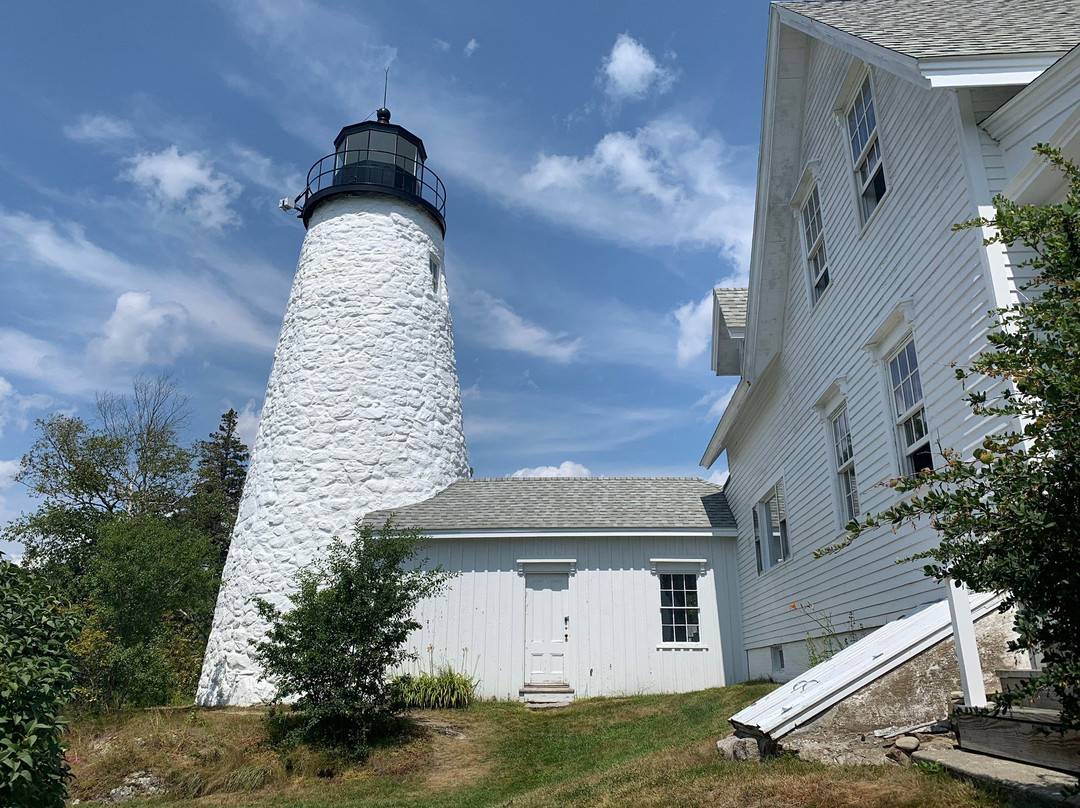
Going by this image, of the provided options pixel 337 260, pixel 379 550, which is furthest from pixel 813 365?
pixel 337 260

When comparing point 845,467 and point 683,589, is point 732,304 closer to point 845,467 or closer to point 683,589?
point 845,467

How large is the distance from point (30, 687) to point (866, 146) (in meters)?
9.54

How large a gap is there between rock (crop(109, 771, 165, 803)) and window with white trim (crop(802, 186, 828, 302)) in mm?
10946

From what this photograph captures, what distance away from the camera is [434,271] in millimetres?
19562

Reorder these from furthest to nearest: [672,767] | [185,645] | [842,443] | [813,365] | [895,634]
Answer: [185,645] < [813,365] < [842,443] < [672,767] < [895,634]

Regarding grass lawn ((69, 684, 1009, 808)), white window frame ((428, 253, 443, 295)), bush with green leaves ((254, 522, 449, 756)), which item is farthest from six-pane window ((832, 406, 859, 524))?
white window frame ((428, 253, 443, 295))

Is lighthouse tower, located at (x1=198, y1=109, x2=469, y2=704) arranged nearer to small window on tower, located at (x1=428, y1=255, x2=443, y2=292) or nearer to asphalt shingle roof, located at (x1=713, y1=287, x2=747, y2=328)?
small window on tower, located at (x1=428, y1=255, x2=443, y2=292)

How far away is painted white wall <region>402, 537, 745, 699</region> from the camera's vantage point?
14797mm

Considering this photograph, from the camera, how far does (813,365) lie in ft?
34.8

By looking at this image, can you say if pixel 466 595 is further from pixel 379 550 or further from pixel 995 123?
pixel 995 123

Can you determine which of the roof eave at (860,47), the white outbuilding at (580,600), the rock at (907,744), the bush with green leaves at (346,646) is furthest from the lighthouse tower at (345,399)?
the rock at (907,744)

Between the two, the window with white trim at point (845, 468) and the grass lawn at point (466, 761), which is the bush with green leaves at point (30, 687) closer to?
the grass lawn at point (466, 761)

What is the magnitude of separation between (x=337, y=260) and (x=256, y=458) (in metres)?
5.08

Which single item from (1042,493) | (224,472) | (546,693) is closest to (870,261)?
(1042,493)
